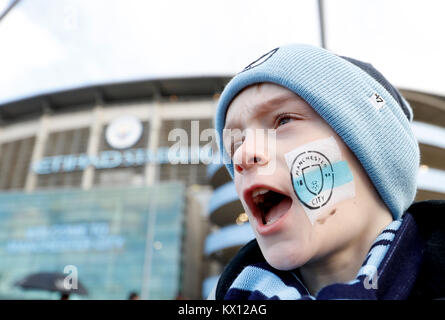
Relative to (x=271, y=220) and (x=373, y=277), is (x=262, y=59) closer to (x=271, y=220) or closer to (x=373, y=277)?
(x=271, y=220)

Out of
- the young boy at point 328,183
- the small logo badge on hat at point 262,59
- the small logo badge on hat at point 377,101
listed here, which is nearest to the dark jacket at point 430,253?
the young boy at point 328,183

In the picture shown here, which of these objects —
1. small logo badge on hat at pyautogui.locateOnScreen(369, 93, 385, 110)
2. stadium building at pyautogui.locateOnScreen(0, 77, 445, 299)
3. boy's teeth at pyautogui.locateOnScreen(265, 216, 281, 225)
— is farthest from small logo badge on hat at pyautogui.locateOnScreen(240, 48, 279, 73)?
stadium building at pyautogui.locateOnScreen(0, 77, 445, 299)

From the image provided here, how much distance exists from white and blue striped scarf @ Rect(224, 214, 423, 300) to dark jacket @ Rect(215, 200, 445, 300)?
0.8 inches

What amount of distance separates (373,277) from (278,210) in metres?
0.20

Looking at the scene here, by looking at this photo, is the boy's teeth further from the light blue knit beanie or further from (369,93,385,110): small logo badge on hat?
(369,93,385,110): small logo badge on hat

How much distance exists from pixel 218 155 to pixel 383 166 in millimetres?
457

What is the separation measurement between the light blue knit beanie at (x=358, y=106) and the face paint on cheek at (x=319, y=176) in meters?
0.05

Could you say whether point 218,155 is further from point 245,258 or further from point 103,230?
point 103,230

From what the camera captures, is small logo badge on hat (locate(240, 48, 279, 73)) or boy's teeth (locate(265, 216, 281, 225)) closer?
boy's teeth (locate(265, 216, 281, 225))

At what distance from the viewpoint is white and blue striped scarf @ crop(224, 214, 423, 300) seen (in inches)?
21.5

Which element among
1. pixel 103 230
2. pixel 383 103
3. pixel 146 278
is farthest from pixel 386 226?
pixel 103 230

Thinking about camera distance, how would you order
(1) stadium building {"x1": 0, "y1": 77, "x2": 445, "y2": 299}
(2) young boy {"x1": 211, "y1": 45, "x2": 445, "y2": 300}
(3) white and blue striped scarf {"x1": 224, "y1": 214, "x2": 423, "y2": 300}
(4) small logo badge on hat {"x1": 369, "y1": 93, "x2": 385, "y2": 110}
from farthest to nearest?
(1) stadium building {"x1": 0, "y1": 77, "x2": 445, "y2": 299} < (4) small logo badge on hat {"x1": 369, "y1": 93, "x2": 385, "y2": 110} < (2) young boy {"x1": 211, "y1": 45, "x2": 445, "y2": 300} < (3) white and blue striped scarf {"x1": 224, "y1": 214, "x2": 423, "y2": 300}

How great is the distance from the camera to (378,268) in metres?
0.60

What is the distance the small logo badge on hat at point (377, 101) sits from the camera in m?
0.77
